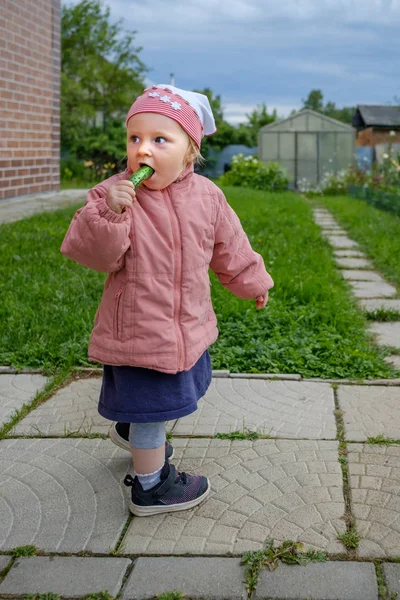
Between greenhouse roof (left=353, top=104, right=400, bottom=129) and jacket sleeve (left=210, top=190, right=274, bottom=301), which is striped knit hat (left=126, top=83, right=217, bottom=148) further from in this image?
greenhouse roof (left=353, top=104, right=400, bottom=129)

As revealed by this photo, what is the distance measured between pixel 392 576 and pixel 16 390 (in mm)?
1858

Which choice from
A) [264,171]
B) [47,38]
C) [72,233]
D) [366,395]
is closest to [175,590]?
[72,233]

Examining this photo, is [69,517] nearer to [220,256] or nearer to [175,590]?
[175,590]

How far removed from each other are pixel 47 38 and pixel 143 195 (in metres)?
9.02

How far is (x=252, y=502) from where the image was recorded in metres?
2.18

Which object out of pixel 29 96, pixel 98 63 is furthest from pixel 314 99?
pixel 29 96

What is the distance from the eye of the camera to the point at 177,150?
2072 mm

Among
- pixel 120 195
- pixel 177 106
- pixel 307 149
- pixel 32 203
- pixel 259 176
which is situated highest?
pixel 307 149

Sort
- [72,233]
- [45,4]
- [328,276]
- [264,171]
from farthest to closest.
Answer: [264,171] < [45,4] < [328,276] < [72,233]

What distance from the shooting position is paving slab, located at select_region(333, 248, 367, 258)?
705 centimetres

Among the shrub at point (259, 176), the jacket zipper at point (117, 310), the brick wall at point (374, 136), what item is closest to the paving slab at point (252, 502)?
the jacket zipper at point (117, 310)

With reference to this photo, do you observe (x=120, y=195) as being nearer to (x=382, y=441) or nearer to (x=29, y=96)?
(x=382, y=441)

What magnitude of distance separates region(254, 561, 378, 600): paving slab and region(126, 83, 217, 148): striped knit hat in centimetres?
119

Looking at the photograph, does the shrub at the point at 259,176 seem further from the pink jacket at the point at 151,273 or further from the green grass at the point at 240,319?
the pink jacket at the point at 151,273
